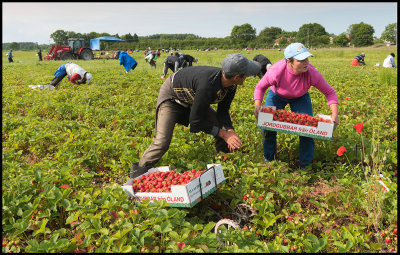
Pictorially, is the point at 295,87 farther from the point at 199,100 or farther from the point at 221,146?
the point at 199,100

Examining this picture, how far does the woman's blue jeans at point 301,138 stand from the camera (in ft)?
13.3

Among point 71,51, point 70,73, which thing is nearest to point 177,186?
point 70,73

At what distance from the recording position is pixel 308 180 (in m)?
3.89

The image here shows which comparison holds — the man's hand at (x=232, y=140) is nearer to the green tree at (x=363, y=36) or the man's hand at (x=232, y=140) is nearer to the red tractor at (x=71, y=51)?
the red tractor at (x=71, y=51)

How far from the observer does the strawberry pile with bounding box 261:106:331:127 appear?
3.80 m

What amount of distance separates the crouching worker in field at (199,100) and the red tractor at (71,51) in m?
27.4

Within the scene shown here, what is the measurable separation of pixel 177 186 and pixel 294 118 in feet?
6.03

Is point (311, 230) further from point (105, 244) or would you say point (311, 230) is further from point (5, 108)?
point (5, 108)

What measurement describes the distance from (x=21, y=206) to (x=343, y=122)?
495 cm

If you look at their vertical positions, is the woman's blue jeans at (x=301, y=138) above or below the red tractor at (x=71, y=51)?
below

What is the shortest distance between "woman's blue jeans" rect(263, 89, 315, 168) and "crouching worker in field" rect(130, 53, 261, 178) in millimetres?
640

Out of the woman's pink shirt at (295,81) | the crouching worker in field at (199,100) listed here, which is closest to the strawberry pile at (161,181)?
the crouching worker in field at (199,100)

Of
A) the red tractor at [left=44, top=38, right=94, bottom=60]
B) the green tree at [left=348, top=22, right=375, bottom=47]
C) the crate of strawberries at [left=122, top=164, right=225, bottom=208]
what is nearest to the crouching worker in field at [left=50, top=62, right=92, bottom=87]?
the crate of strawberries at [left=122, top=164, right=225, bottom=208]

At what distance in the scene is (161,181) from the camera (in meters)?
3.28
